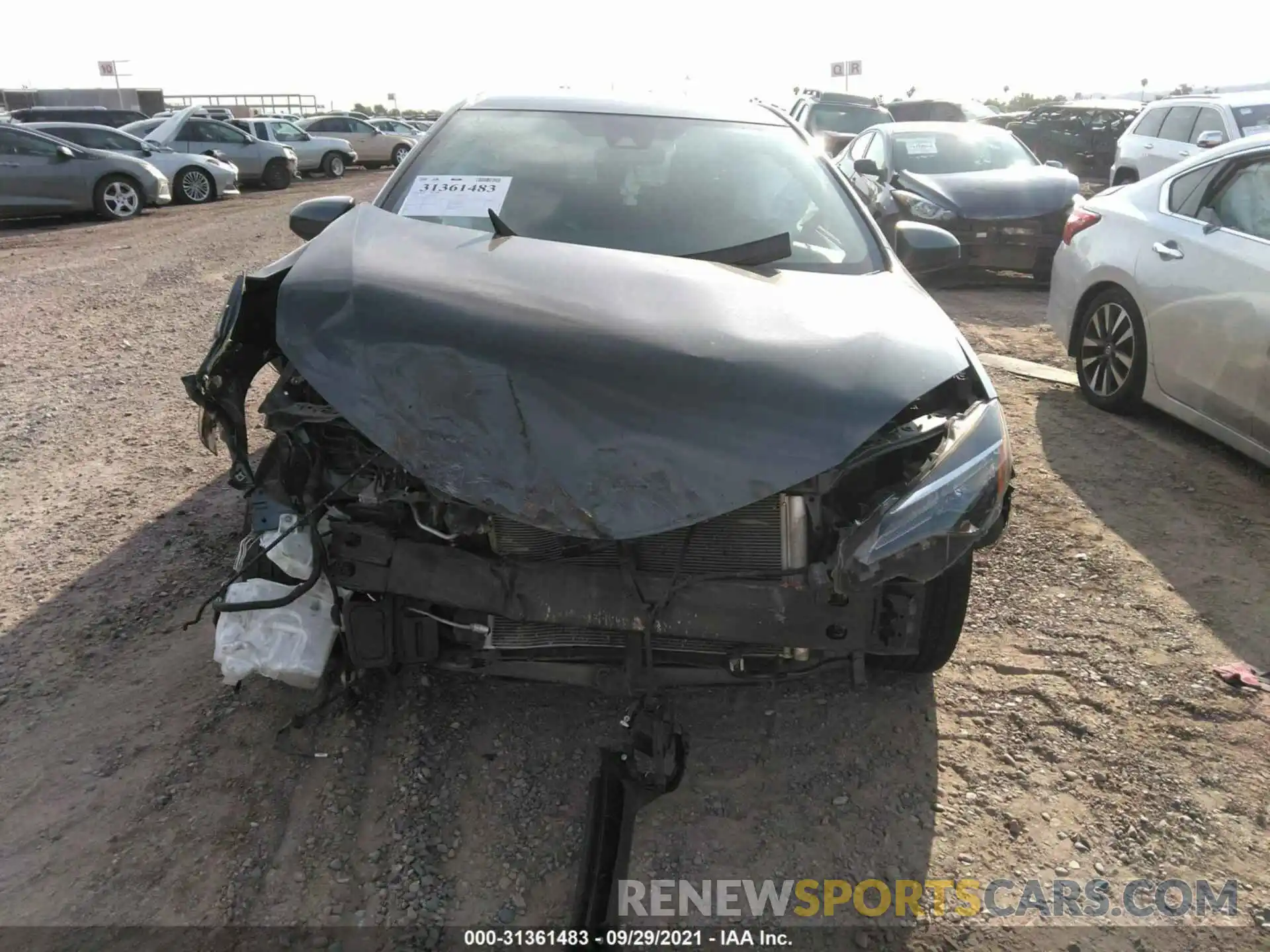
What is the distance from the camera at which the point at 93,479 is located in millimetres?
4230

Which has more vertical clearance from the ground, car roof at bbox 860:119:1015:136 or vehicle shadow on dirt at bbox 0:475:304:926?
car roof at bbox 860:119:1015:136

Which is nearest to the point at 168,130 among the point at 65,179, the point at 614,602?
the point at 65,179

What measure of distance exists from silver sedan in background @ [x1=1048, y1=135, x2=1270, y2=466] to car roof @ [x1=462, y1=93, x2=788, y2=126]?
7.46 ft

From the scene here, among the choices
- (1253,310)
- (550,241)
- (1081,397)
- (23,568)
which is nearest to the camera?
(550,241)

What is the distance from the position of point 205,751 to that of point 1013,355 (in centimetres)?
596

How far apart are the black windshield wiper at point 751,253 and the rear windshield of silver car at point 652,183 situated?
3 cm

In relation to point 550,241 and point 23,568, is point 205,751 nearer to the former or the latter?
point 23,568

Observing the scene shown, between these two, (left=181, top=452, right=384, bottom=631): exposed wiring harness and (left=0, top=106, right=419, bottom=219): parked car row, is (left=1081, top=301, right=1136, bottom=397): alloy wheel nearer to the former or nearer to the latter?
(left=181, top=452, right=384, bottom=631): exposed wiring harness

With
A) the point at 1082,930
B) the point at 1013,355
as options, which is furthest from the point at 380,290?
the point at 1013,355

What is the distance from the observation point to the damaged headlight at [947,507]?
211cm

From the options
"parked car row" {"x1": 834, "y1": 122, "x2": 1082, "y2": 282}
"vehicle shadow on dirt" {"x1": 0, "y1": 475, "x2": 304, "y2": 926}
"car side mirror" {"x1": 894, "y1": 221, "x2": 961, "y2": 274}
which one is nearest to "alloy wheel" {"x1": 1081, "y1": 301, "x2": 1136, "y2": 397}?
"car side mirror" {"x1": 894, "y1": 221, "x2": 961, "y2": 274}

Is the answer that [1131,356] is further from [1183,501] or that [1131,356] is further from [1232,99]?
[1232,99]

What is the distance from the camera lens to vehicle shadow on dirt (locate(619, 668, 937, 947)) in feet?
7.56

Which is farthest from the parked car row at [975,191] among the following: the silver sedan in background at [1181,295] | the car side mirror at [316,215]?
the car side mirror at [316,215]
